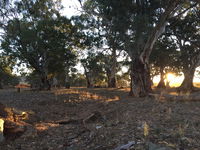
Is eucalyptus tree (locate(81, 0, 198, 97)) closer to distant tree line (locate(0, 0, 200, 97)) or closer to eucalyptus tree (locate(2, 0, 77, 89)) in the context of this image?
distant tree line (locate(0, 0, 200, 97))

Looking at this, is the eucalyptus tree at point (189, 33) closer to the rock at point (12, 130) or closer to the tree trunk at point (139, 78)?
the tree trunk at point (139, 78)

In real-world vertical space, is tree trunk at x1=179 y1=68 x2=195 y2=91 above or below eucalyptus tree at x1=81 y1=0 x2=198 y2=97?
below

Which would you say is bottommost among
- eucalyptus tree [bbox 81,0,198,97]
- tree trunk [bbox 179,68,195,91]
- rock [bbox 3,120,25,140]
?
rock [bbox 3,120,25,140]

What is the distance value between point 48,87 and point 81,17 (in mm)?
8278

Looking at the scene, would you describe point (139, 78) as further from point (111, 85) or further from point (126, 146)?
point (111, 85)

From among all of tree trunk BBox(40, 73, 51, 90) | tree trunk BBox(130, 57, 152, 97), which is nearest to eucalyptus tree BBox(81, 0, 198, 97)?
tree trunk BBox(130, 57, 152, 97)

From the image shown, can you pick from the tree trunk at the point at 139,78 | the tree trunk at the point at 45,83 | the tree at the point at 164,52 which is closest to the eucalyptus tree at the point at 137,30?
the tree trunk at the point at 139,78

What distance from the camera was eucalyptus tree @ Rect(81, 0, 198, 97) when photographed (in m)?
11.5

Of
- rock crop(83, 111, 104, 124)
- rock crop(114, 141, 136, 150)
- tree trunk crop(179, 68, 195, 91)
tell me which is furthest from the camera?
tree trunk crop(179, 68, 195, 91)

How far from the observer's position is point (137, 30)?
11117 mm

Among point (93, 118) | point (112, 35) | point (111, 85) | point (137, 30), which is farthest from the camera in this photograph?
point (111, 85)

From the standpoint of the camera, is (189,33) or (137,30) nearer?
(137,30)

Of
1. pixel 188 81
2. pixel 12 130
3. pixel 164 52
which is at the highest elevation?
pixel 164 52

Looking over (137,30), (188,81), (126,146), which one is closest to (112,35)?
(137,30)
